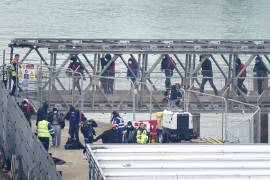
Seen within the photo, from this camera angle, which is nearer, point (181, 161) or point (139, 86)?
point (181, 161)

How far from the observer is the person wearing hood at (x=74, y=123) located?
1022 inches

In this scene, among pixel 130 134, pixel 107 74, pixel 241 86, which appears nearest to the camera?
pixel 130 134

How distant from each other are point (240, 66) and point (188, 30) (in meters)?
55.8

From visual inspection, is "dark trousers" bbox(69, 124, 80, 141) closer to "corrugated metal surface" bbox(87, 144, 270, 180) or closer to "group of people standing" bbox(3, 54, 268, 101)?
"group of people standing" bbox(3, 54, 268, 101)

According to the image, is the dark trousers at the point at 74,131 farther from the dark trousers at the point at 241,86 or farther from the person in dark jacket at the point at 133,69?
the dark trousers at the point at 241,86

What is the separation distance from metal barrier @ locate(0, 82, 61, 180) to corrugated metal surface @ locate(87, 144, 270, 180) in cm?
278

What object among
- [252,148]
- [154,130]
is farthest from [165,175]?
[154,130]

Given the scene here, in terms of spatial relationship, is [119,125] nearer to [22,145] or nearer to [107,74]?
[22,145]

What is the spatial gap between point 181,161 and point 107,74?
17596 millimetres

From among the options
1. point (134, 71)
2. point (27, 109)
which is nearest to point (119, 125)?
point (27, 109)

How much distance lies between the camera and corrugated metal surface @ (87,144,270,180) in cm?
1417

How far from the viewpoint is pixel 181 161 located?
14992 mm

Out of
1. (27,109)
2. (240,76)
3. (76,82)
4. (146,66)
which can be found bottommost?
(27,109)

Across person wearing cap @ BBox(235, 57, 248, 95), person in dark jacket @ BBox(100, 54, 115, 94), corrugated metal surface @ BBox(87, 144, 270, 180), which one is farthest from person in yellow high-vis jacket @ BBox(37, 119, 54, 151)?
person wearing cap @ BBox(235, 57, 248, 95)
